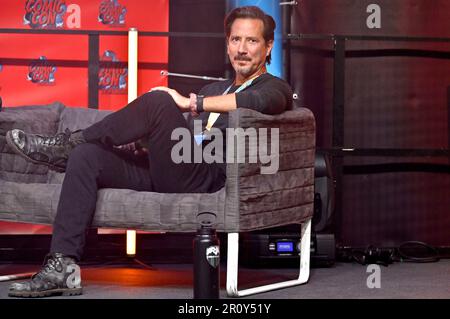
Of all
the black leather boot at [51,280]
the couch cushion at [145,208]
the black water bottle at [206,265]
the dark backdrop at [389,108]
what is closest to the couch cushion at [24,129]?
the couch cushion at [145,208]

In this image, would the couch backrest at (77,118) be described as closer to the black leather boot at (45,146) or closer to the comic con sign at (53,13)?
the black leather boot at (45,146)

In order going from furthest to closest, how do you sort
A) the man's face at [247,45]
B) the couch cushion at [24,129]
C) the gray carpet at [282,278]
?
1. the couch cushion at [24,129]
2. the man's face at [247,45]
3. the gray carpet at [282,278]

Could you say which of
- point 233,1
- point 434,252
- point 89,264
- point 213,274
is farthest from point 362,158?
point 213,274

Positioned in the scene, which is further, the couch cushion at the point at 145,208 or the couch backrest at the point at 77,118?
the couch backrest at the point at 77,118

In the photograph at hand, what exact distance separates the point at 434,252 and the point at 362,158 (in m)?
0.62

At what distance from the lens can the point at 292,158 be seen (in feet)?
11.6

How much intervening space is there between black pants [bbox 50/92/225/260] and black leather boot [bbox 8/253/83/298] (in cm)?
4

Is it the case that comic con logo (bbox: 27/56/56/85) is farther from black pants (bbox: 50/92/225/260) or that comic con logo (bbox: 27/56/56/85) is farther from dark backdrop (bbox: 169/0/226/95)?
black pants (bbox: 50/92/225/260)

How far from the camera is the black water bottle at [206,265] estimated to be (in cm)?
299

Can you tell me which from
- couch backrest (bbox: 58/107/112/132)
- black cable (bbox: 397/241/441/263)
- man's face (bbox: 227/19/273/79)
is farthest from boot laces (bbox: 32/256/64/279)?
black cable (bbox: 397/241/441/263)

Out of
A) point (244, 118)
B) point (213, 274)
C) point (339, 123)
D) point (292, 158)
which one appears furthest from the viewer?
point (339, 123)

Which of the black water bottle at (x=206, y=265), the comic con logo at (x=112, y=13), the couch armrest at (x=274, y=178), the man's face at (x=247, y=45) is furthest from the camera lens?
the comic con logo at (x=112, y=13)

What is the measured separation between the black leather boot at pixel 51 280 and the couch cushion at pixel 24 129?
2.06 feet
